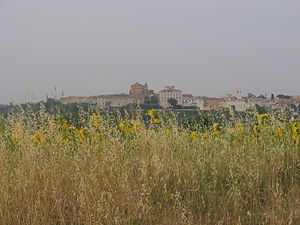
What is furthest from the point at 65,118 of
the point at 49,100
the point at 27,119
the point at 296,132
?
the point at 296,132

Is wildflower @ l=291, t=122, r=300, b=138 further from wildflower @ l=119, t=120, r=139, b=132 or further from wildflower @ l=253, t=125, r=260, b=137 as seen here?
wildflower @ l=119, t=120, r=139, b=132

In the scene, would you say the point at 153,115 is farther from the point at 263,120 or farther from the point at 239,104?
the point at 263,120

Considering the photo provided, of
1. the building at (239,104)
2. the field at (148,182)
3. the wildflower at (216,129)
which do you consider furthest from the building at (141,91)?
the field at (148,182)

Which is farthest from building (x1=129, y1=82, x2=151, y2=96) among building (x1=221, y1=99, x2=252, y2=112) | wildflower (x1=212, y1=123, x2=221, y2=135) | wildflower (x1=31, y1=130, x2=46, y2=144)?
wildflower (x1=31, y1=130, x2=46, y2=144)

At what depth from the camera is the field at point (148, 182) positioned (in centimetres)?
237

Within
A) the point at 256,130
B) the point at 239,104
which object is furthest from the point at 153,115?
the point at 256,130

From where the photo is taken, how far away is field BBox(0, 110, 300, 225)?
237cm

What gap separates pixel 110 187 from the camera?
8.26 feet

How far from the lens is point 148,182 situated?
2.78 m

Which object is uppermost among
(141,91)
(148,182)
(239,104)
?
(141,91)

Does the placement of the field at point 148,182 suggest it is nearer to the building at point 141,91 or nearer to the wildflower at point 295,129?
the wildflower at point 295,129

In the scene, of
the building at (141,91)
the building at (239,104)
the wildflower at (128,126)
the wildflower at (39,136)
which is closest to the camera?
the wildflower at (39,136)

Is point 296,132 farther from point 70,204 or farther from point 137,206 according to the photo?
point 70,204

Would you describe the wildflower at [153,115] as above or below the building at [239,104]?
below
